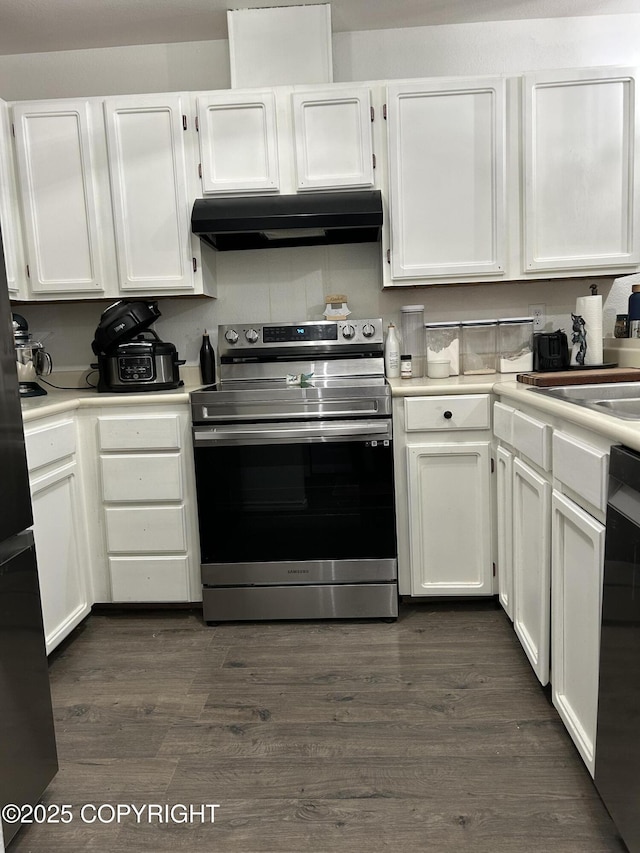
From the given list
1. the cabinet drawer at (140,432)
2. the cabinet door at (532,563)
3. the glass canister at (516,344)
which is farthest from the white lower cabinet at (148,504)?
the glass canister at (516,344)

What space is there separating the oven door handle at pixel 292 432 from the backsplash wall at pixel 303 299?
30.0 inches

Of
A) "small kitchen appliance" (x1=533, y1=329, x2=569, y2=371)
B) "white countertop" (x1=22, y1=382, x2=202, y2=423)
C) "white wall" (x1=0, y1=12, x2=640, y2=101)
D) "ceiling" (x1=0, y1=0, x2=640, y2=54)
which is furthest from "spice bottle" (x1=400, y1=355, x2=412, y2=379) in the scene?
"ceiling" (x1=0, y1=0, x2=640, y2=54)

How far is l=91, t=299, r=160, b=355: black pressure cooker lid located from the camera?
2664 millimetres

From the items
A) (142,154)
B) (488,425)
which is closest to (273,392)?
(488,425)

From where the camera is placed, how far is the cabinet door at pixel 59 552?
7.03 ft

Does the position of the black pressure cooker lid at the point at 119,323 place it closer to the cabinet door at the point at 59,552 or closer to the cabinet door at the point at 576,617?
the cabinet door at the point at 59,552

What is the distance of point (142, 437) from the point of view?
251 centimetres

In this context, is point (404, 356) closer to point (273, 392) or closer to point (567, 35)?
point (273, 392)

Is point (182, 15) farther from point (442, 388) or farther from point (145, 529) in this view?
point (145, 529)

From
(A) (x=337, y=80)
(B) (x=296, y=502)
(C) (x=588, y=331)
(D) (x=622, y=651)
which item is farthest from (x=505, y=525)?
(A) (x=337, y=80)

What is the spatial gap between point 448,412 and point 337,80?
64.2 inches

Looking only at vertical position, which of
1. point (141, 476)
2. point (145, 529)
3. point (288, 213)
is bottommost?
point (145, 529)

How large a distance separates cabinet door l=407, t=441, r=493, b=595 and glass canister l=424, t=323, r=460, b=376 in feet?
1.83

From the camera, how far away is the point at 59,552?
7.54 feet
